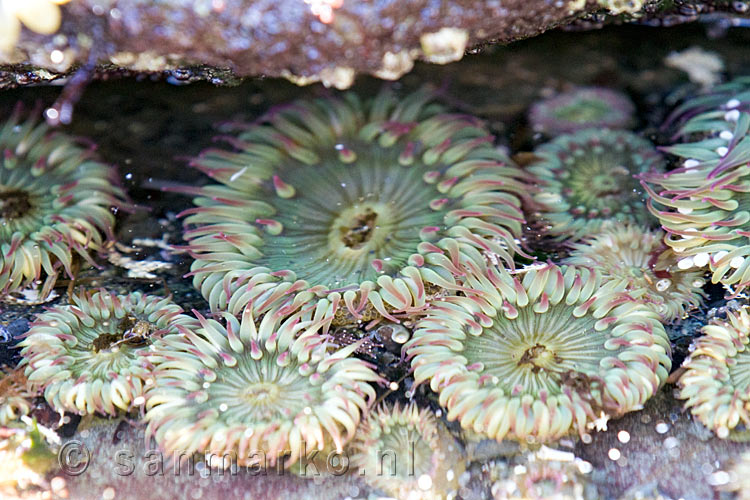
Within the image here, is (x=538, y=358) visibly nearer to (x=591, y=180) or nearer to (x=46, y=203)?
(x=591, y=180)

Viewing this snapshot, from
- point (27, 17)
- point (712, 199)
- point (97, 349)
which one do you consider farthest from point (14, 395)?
point (712, 199)

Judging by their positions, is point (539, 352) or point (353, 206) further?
point (353, 206)

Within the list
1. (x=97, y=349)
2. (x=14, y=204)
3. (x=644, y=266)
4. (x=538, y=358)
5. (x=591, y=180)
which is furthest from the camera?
(x=591, y=180)

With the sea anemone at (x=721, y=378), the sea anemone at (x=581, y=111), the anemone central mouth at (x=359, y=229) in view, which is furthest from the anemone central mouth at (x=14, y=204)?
the sea anemone at (x=721, y=378)

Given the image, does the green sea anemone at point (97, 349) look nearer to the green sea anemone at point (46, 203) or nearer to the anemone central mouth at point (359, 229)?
the green sea anemone at point (46, 203)

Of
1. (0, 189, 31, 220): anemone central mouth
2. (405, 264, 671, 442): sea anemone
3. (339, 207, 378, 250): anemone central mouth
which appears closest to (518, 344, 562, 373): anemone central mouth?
(405, 264, 671, 442): sea anemone

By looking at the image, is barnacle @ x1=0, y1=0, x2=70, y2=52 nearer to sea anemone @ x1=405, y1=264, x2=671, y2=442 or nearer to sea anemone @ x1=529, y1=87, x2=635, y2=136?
sea anemone @ x1=405, y1=264, x2=671, y2=442

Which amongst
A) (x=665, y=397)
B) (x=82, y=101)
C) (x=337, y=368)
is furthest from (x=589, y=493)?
(x=82, y=101)
